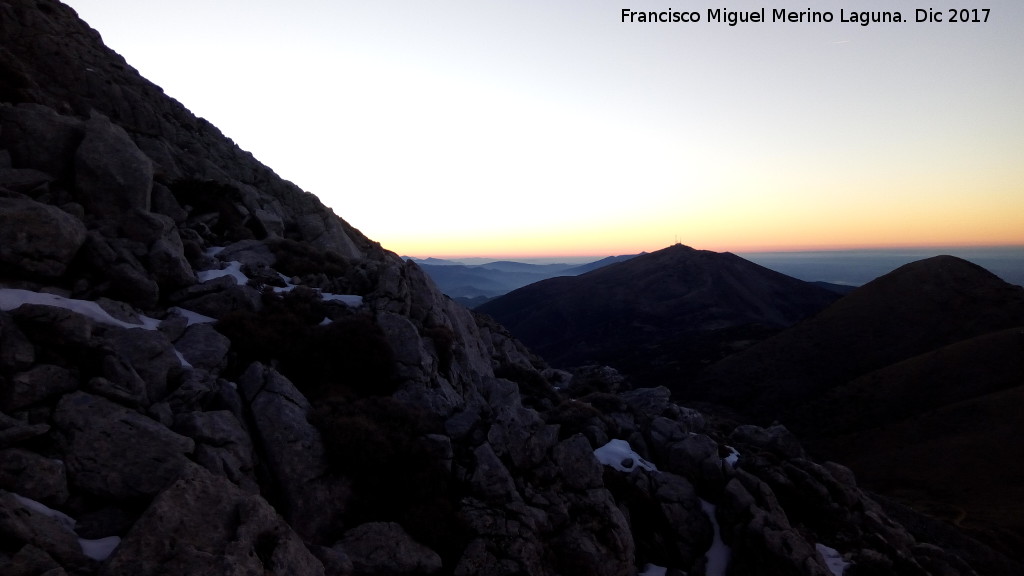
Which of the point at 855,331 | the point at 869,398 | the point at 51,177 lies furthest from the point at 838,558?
the point at 855,331

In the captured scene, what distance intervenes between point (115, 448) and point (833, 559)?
1000 inches

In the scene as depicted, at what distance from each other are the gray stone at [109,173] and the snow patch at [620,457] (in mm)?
22501

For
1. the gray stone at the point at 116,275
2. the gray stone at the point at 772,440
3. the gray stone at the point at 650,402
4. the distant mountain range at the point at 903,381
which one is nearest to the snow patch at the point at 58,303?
the gray stone at the point at 116,275

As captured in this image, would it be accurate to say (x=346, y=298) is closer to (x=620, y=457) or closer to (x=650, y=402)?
(x=620, y=457)

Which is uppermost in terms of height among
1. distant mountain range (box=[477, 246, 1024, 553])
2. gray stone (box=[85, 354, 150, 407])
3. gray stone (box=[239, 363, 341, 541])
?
gray stone (box=[85, 354, 150, 407])

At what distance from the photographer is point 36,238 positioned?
52.2 feet

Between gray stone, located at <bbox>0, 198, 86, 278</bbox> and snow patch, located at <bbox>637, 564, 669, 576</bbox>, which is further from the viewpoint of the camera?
snow patch, located at <bbox>637, 564, 669, 576</bbox>

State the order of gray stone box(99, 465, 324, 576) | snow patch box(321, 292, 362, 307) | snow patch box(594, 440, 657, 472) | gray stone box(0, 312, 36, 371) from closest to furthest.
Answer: gray stone box(99, 465, 324, 576) → gray stone box(0, 312, 36, 371) → snow patch box(594, 440, 657, 472) → snow patch box(321, 292, 362, 307)

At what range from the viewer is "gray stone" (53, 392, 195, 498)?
11.1m

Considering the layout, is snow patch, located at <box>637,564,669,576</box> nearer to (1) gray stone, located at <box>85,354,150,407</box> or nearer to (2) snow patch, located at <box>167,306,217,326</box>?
(1) gray stone, located at <box>85,354,150,407</box>

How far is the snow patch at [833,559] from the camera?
818 inches

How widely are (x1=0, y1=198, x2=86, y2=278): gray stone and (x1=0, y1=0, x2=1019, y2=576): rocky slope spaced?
0.06 m

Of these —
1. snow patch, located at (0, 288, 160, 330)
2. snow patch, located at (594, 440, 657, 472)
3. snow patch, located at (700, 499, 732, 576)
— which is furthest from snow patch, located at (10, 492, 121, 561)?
snow patch, located at (700, 499, 732, 576)

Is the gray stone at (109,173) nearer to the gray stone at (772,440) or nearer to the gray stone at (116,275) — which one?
the gray stone at (116,275)
